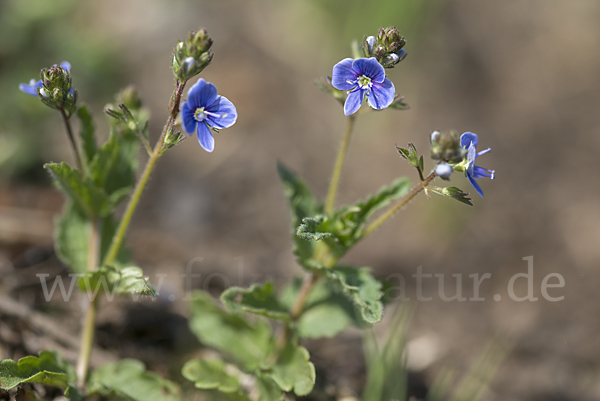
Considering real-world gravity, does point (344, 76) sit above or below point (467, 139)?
above


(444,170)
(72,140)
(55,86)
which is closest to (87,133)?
(72,140)

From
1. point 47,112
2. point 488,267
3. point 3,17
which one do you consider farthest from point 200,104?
point 3,17

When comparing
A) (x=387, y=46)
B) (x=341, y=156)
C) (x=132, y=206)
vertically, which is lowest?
(x=132, y=206)

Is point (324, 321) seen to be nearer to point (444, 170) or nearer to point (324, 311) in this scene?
point (324, 311)

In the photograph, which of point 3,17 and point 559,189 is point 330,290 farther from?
point 3,17

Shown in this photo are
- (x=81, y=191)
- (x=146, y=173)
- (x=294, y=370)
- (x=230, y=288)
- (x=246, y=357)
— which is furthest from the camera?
(x=246, y=357)
